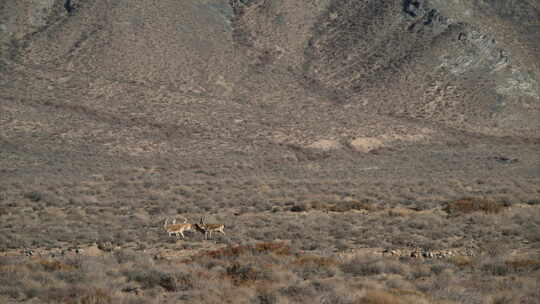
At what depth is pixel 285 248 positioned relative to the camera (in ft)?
39.6

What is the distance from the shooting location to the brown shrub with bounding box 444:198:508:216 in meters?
18.1

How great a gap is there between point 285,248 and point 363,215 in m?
6.73

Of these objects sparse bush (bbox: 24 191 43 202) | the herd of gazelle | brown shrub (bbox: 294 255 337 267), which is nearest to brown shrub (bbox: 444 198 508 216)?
the herd of gazelle

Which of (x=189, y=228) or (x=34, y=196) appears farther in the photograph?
(x=34, y=196)

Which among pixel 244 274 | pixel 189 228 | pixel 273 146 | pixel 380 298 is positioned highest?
pixel 273 146

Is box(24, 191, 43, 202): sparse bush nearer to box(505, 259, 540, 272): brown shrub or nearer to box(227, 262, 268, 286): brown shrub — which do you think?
box(227, 262, 268, 286): brown shrub

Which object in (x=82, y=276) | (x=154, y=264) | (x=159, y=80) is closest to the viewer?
(x=82, y=276)

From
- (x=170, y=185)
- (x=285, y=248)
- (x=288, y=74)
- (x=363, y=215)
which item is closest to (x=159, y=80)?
(x=288, y=74)

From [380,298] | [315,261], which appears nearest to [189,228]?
[315,261]

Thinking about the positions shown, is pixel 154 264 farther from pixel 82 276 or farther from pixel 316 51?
pixel 316 51

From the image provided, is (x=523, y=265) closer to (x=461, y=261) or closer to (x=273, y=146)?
(x=461, y=261)

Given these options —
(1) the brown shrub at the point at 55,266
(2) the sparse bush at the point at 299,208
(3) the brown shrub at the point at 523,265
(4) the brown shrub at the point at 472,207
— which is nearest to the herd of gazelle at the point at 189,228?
(1) the brown shrub at the point at 55,266

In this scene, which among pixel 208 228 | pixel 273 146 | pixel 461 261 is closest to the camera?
pixel 461 261

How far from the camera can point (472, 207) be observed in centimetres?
1859
